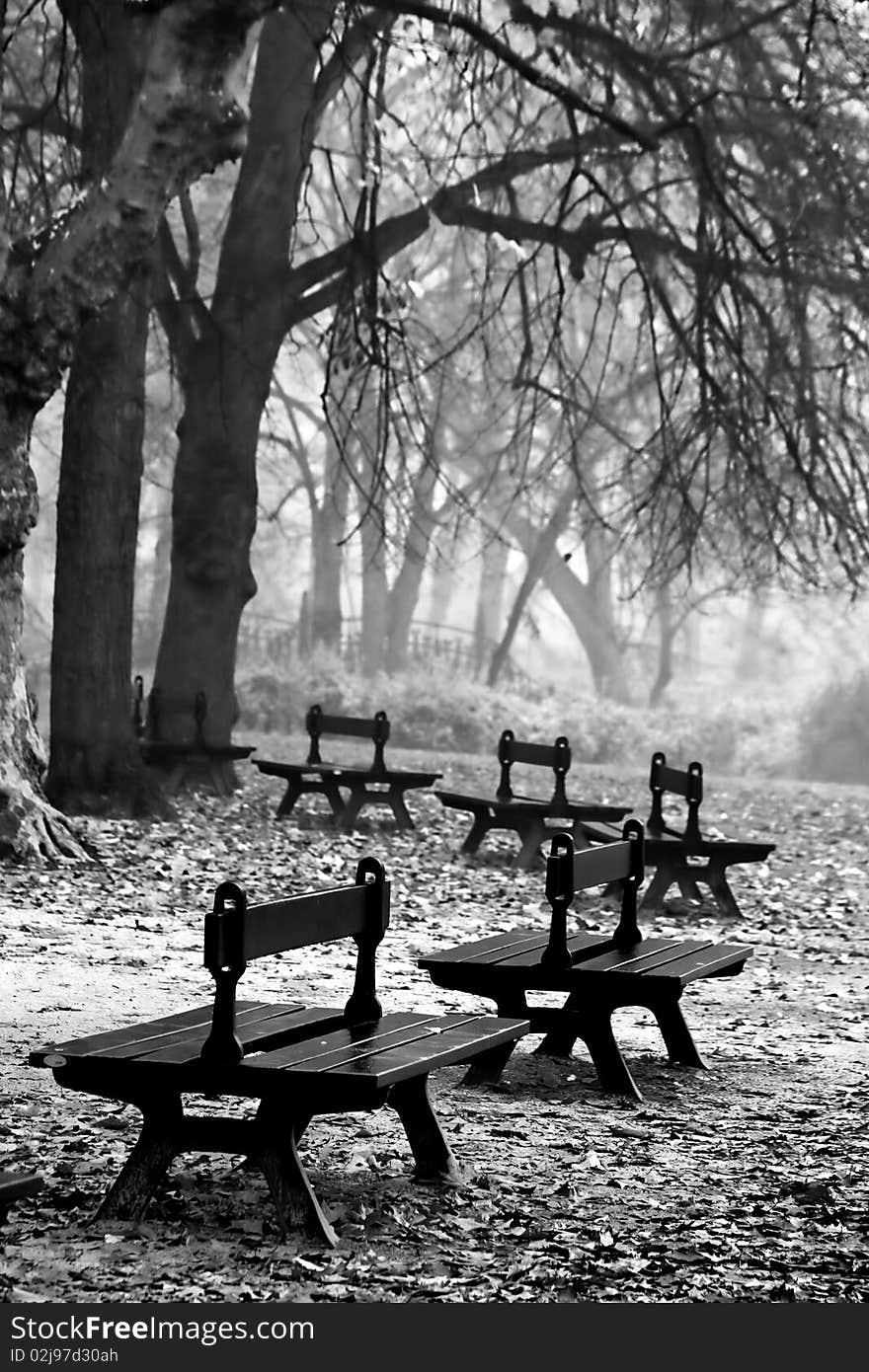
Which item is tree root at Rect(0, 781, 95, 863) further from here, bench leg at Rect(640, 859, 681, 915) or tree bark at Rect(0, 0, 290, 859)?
bench leg at Rect(640, 859, 681, 915)

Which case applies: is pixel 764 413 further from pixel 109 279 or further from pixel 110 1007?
pixel 110 1007

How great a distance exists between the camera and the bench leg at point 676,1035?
6.79 metres

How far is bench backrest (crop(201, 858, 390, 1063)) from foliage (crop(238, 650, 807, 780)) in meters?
20.4

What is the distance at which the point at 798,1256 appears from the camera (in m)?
4.57

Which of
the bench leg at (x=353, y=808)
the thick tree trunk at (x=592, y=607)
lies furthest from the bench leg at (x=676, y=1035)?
the thick tree trunk at (x=592, y=607)

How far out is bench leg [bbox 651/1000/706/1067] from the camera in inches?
267

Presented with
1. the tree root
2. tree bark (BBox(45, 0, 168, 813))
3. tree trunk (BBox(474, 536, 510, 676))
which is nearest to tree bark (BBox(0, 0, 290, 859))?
the tree root

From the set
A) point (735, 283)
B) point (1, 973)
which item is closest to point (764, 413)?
point (735, 283)

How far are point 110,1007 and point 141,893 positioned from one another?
327 cm

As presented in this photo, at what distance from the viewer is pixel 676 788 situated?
11.1m

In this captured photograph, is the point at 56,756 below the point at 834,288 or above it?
below

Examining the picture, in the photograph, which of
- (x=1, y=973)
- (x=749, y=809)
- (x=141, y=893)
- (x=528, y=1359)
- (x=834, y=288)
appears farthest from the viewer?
(x=749, y=809)

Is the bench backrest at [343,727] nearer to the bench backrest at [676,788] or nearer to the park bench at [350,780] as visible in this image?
the park bench at [350,780]

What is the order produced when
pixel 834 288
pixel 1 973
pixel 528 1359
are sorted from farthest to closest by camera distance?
1. pixel 834 288
2. pixel 1 973
3. pixel 528 1359
